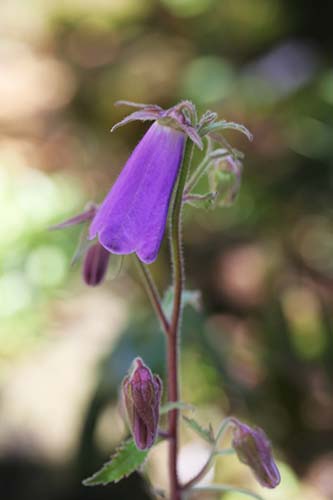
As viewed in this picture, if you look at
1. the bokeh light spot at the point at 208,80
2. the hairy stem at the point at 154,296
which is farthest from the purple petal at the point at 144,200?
the bokeh light spot at the point at 208,80

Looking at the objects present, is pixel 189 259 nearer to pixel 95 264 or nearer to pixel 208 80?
pixel 208 80

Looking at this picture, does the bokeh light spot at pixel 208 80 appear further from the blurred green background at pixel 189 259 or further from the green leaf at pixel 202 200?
the green leaf at pixel 202 200

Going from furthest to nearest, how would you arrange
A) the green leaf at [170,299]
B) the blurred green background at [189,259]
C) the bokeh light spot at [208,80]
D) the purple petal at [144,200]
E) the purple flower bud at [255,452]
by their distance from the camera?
the bokeh light spot at [208,80] < the blurred green background at [189,259] < the green leaf at [170,299] < the purple flower bud at [255,452] < the purple petal at [144,200]

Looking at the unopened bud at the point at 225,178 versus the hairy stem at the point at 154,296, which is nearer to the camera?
the hairy stem at the point at 154,296

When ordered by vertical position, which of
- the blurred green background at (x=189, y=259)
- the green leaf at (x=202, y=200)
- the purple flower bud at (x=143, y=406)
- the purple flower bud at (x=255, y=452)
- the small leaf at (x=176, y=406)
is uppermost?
the green leaf at (x=202, y=200)

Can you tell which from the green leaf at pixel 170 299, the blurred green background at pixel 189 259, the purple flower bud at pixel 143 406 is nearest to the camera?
the purple flower bud at pixel 143 406

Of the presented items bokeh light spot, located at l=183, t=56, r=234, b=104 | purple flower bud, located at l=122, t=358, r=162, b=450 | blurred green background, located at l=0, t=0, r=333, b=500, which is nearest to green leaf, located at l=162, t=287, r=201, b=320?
blurred green background, located at l=0, t=0, r=333, b=500

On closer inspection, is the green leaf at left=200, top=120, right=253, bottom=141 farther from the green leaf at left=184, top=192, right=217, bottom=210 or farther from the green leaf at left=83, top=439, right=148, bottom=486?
the green leaf at left=83, top=439, right=148, bottom=486
